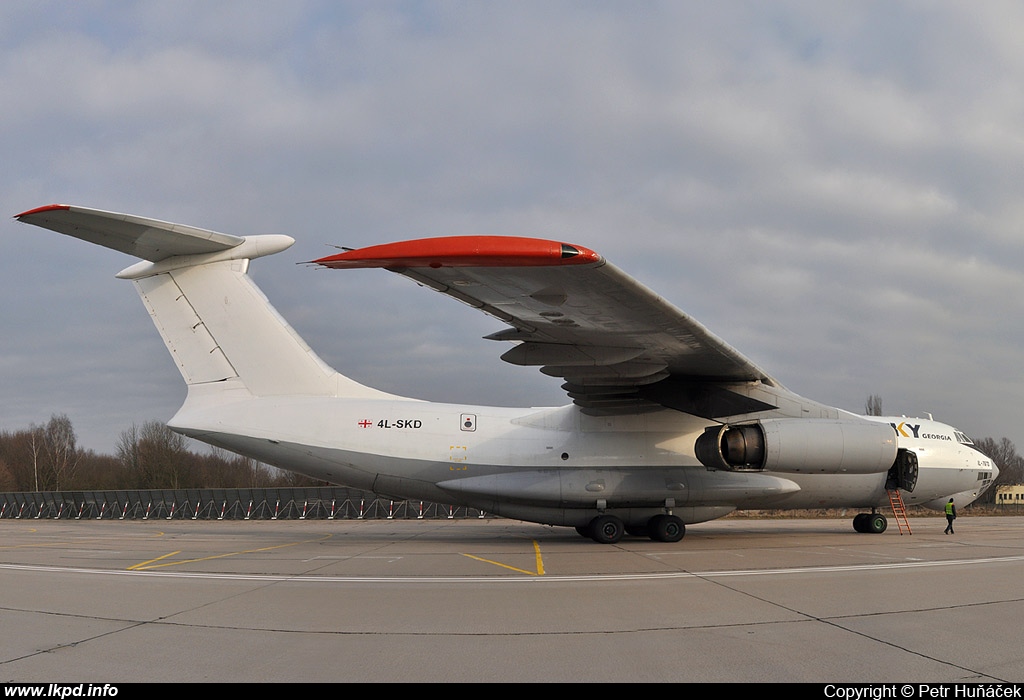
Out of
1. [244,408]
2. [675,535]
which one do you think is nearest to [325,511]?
[244,408]

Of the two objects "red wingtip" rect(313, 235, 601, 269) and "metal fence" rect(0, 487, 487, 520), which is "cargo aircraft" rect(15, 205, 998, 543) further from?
"metal fence" rect(0, 487, 487, 520)

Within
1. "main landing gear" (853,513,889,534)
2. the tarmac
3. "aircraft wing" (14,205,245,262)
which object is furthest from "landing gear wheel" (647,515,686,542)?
"aircraft wing" (14,205,245,262)

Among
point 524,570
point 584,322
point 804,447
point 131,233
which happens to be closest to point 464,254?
point 584,322

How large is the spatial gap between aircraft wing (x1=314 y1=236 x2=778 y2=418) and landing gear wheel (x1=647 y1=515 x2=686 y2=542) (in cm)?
206

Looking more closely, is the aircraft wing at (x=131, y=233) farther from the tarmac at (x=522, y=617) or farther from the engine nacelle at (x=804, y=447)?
the engine nacelle at (x=804, y=447)

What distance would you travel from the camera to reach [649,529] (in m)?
13.7

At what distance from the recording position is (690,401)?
44.5 ft

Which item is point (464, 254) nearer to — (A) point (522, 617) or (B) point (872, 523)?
(A) point (522, 617)

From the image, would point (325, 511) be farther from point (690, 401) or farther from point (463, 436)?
point (690, 401)

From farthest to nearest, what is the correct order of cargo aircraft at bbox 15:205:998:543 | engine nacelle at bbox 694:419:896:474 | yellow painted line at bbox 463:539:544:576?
cargo aircraft at bbox 15:205:998:543, engine nacelle at bbox 694:419:896:474, yellow painted line at bbox 463:539:544:576

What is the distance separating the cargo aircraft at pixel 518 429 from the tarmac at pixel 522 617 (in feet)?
7.05

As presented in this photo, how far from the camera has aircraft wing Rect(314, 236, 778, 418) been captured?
293 inches

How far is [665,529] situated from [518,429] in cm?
325

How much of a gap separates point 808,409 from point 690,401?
6.66 feet
